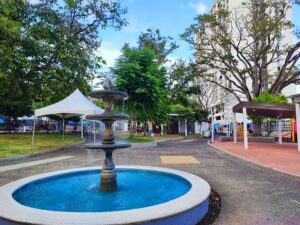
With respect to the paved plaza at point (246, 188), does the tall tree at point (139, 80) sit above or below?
above

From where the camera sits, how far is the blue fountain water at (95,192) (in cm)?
523

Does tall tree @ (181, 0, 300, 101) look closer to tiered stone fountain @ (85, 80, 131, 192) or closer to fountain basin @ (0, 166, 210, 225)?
tiered stone fountain @ (85, 80, 131, 192)

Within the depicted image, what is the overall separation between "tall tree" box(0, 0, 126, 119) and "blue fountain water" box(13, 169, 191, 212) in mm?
8810

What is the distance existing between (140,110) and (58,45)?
7.54 meters

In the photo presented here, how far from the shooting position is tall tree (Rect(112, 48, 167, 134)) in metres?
20.0

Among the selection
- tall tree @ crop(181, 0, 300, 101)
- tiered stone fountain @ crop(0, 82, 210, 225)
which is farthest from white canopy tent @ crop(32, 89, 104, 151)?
tall tree @ crop(181, 0, 300, 101)

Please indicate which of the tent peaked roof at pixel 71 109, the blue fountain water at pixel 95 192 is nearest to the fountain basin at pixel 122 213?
the blue fountain water at pixel 95 192

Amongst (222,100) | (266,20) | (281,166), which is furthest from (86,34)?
(222,100)

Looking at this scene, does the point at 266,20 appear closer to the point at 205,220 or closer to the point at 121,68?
the point at 121,68

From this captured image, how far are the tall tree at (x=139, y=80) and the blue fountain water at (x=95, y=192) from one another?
41.4 ft

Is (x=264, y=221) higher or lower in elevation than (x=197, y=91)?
lower

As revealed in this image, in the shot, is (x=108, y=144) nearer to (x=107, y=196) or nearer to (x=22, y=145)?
(x=107, y=196)

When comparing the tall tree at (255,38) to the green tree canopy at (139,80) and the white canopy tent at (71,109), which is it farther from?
the white canopy tent at (71,109)

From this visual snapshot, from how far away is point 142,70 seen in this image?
68.0 feet
